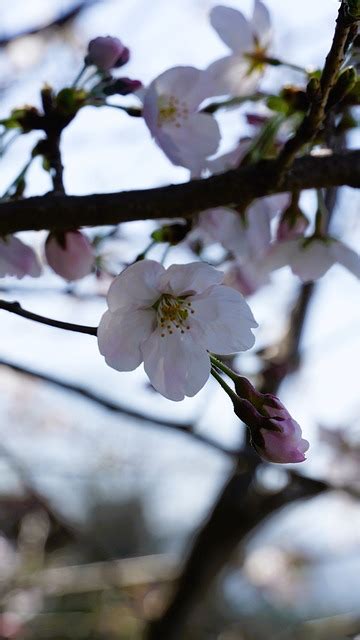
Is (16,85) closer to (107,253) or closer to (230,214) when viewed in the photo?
(107,253)

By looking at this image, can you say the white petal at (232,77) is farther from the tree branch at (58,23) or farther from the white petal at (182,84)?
the tree branch at (58,23)

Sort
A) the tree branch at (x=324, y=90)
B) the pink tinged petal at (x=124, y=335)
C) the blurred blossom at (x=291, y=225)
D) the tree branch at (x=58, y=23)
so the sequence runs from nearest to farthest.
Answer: the tree branch at (x=324, y=90) < the pink tinged petal at (x=124, y=335) < the blurred blossom at (x=291, y=225) < the tree branch at (x=58, y=23)

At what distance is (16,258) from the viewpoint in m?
0.84

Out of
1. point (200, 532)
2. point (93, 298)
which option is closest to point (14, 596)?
point (200, 532)

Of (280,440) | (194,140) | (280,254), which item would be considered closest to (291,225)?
(280,254)

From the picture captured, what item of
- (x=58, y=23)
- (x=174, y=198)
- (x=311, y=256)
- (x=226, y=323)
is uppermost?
(x=58, y=23)

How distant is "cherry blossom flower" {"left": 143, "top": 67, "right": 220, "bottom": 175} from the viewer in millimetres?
845

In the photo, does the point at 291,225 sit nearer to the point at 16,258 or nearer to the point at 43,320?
the point at 16,258

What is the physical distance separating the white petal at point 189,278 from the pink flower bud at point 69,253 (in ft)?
0.49

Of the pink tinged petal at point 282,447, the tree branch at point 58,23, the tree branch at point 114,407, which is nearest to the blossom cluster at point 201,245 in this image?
the pink tinged petal at point 282,447

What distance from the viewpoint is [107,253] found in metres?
1.28

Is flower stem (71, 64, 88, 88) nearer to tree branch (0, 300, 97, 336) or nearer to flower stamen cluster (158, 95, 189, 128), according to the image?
flower stamen cluster (158, 95, 189, 128)

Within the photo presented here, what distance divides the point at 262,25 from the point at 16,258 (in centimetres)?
46

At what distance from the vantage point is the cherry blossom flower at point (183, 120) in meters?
0.84
